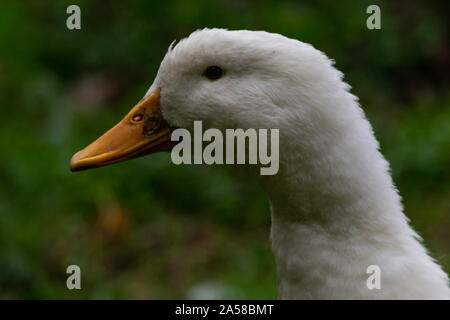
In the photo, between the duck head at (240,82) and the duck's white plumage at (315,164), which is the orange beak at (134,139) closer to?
the duck head at (240,82)

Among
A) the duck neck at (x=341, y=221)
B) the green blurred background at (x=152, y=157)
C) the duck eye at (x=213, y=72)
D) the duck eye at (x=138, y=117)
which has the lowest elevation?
the duck neck at (x=341, y=221)

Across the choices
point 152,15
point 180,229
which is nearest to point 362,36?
point 152,15

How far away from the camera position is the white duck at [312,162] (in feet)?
7.27

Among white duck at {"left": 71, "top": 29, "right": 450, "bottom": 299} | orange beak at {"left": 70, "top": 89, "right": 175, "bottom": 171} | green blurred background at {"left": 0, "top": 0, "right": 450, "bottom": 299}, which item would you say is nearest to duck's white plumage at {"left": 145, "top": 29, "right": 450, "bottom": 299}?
white duck at {"left": 71, "top": 29, "right": 450, "bottom": 299}

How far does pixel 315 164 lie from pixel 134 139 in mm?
606

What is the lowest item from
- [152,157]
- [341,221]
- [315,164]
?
[341,221]

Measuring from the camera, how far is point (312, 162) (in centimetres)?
222

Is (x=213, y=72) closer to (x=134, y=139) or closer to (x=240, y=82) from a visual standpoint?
(x=240, y=82)

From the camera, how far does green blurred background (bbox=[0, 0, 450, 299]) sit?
14.1ft

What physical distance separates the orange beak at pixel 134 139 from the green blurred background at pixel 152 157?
162 centimetres

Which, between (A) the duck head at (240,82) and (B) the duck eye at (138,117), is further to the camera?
(B) the duck eye at (138,117)

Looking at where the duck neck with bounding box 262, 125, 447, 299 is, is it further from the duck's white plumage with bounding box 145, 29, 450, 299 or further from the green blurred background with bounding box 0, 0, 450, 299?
the green blurred background with bounding box 0, 0, 450, 299

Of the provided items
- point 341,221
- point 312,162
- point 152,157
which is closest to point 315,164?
point 312,162

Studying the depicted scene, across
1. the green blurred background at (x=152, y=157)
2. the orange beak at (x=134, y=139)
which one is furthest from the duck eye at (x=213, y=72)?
the green blurred background at (x=152, y=157)
